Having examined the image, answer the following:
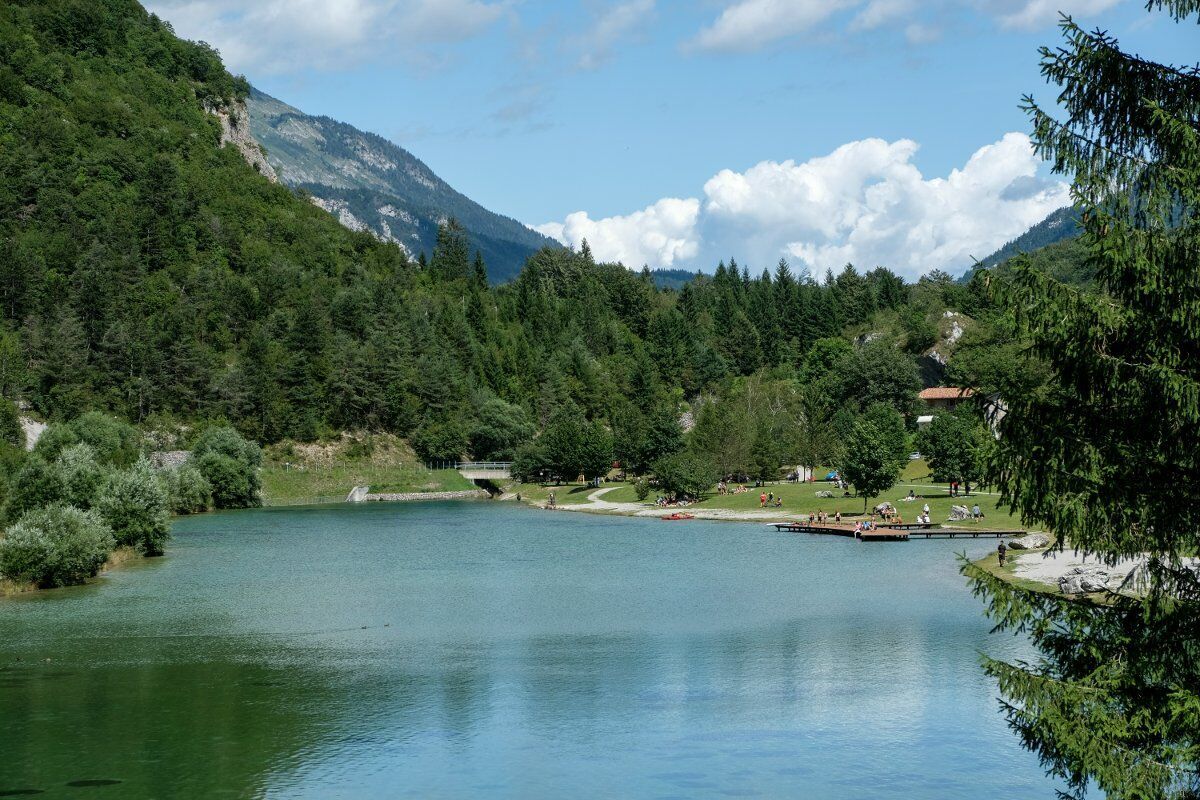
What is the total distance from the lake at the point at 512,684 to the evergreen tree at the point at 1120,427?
426 inches

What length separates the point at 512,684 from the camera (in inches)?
1592

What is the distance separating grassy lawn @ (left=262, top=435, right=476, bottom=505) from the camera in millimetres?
151500

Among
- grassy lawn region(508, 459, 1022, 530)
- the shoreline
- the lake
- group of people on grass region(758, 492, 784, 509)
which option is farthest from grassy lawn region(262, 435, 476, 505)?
the lake

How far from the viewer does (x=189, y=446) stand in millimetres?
150000

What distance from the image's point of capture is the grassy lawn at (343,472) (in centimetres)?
15150

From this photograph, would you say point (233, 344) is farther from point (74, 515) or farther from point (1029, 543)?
point (1029, 543)

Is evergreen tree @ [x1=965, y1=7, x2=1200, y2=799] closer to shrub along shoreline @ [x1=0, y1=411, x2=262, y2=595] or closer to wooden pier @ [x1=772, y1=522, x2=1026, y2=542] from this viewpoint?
shrub along shoreline @ [x1=0, y1=411, x2=262, y2=595]

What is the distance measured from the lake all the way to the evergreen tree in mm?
10828

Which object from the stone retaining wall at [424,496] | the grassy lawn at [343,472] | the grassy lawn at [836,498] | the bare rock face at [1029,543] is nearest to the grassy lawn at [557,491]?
the grassy lawn at [836,498]

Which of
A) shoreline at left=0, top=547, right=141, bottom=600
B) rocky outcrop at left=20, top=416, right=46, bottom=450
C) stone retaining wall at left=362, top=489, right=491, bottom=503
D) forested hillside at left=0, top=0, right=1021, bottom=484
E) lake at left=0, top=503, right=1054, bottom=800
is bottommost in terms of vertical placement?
lake at left=0, top=503, right=1054, bottom=800

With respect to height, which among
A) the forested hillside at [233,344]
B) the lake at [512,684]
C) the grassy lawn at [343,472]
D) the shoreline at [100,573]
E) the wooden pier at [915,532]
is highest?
the forested hillside at [233,344]

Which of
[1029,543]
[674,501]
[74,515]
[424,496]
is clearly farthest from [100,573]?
[424,496]

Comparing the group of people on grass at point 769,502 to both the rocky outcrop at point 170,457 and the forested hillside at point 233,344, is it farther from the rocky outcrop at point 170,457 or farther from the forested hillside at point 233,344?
the rocky outcrop at point 170,457

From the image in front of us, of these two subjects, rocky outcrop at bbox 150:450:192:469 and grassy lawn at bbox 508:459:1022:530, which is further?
rocky outcrop at bbox 150:450:192:469
